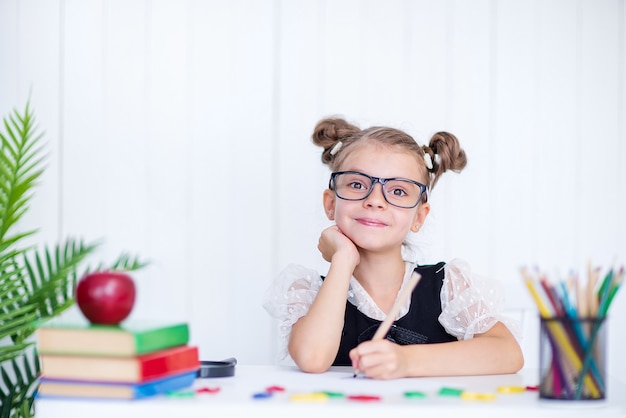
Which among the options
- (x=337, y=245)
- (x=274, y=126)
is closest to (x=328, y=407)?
(x=337, y=245)

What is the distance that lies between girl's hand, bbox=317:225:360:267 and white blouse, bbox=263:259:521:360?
3.8 inches

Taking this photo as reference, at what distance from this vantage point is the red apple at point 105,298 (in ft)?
3.34

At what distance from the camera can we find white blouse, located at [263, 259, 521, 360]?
1.65 m

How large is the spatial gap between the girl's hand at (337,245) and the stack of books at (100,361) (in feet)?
2.21

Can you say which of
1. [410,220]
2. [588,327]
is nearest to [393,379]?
[588,327]

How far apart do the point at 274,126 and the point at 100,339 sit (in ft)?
4.60

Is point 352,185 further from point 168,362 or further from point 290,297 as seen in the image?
point 168,362

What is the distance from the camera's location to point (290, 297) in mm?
1687

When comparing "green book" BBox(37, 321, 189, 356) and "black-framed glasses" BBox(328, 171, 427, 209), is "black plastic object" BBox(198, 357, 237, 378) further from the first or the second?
"black-framed glasses" BBox(328, 171, 427, 209)

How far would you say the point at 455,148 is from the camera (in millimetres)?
1849

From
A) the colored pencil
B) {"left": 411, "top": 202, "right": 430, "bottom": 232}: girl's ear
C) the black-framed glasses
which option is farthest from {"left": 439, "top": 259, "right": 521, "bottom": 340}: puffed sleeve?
the colored pencil

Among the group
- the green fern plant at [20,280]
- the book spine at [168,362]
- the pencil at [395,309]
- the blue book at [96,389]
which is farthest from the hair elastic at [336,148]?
the blue book at [96,389]

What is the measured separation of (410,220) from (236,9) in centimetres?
94

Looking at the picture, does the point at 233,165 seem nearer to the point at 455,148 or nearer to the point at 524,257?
the point at 455,148
